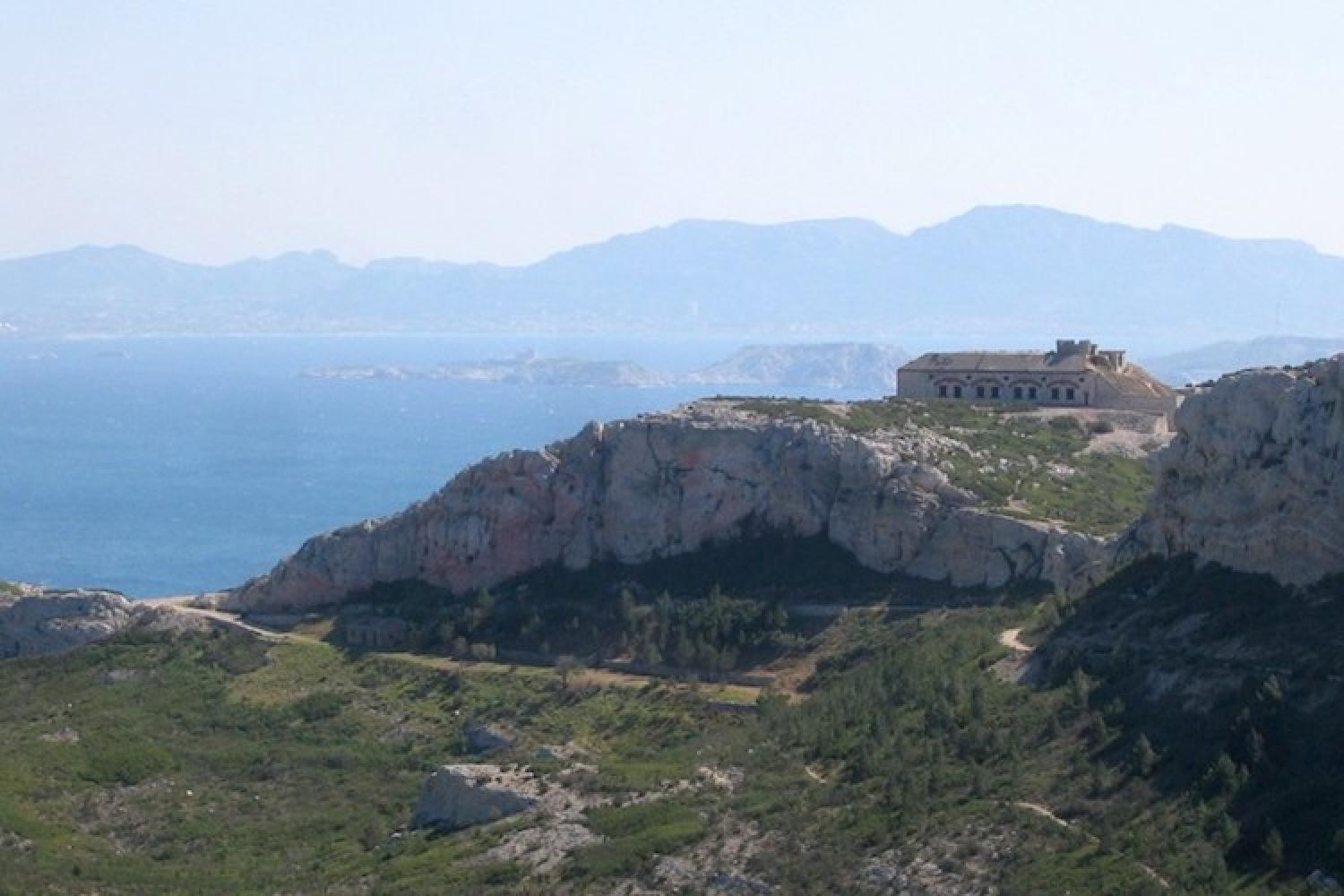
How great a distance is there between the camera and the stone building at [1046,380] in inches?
3088

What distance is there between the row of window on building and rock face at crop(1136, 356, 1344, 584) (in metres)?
25.7

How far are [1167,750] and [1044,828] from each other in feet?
11.0

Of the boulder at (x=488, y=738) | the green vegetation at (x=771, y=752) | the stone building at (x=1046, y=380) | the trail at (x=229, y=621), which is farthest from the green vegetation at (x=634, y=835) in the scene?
the stone building at (x=1046, y=380)

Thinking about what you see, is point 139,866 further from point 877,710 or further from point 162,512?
point 162,512

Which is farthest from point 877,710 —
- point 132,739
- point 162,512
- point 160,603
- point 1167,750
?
point 162,512

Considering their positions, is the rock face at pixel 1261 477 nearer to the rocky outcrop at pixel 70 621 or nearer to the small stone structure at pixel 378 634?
the small stone structure at pixel 378 634

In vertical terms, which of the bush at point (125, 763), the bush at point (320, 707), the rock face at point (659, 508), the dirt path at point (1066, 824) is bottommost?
the bush at point (125, 763)

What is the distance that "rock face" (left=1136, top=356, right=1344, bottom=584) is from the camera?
151 ft

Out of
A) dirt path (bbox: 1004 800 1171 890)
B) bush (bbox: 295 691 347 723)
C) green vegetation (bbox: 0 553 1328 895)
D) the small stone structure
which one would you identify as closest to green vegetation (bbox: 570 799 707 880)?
green vegetation (bbox: 0 553 1328 895)

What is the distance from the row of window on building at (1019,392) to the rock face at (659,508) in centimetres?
1028

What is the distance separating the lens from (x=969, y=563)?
6347 centimetres

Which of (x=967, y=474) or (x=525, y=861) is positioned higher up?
(x=967, y=474)

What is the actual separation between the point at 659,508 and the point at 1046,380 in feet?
58.7

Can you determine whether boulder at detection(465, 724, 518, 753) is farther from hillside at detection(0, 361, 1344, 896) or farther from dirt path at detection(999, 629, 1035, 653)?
dirt path at detection(999, 629, 1035, 653)
